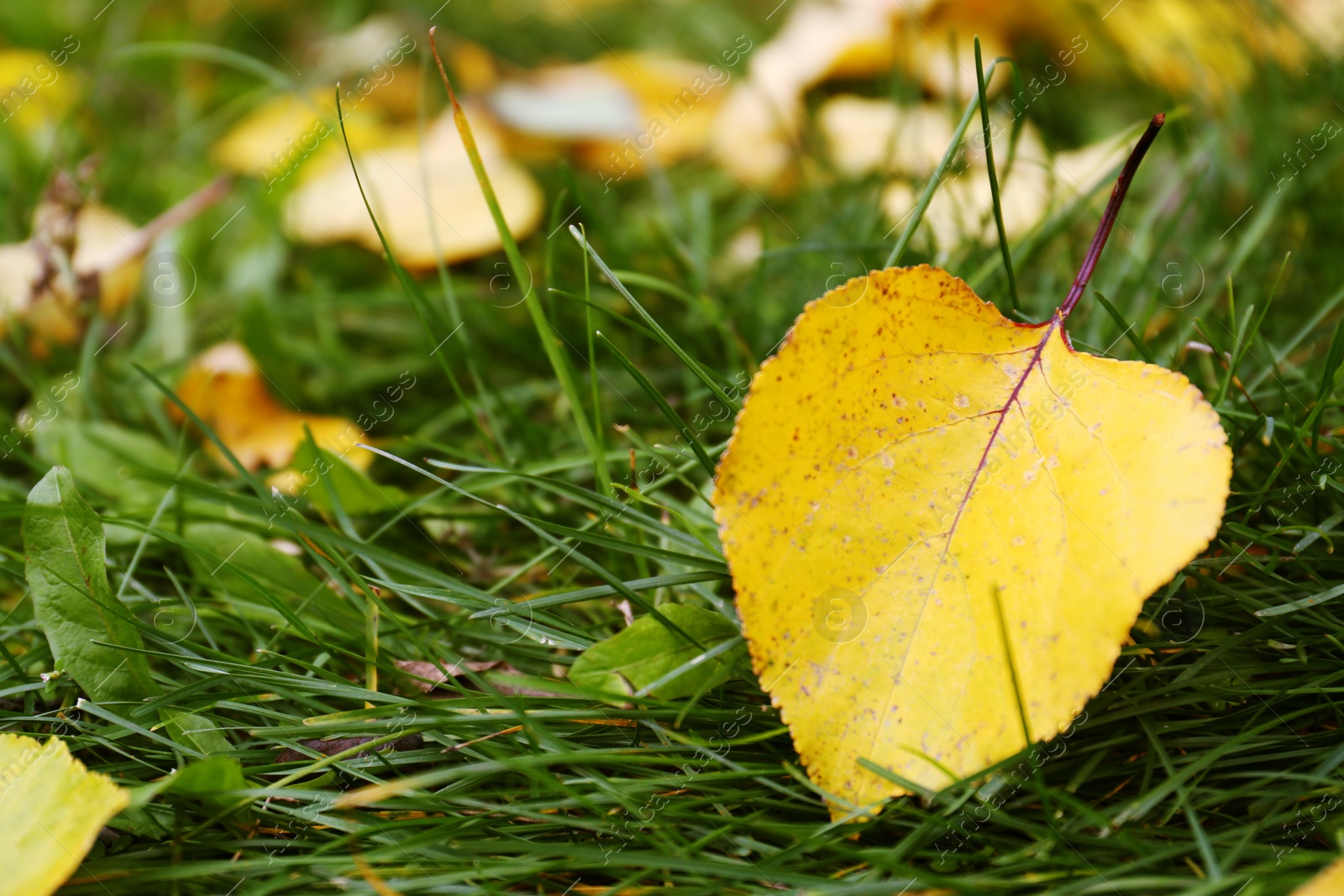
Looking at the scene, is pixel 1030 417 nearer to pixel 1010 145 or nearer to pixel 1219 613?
pixel 1219 613

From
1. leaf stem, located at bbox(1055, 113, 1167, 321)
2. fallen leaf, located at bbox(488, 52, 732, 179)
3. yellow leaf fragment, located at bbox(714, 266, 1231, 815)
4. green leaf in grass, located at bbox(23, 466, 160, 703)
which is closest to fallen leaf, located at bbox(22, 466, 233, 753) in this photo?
green leaf in grass, located at bbox(23, 466, 160, 703)

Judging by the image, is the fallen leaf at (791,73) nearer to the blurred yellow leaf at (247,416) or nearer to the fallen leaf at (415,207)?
the fallen leaf at (415,207)

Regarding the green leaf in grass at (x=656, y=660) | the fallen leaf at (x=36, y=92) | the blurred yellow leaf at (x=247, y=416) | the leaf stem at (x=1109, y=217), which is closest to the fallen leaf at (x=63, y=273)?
the blurred yellow leaf at (x=247, y=416)

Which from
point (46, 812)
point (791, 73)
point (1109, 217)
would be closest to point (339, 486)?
point (46, 812)

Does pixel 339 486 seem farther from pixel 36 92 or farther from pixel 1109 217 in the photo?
pixel 36 92

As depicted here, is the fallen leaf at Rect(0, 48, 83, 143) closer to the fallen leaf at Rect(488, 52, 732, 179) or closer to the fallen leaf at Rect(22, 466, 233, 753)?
the fallen leaf at Rect(488, 52, 732, 179)
